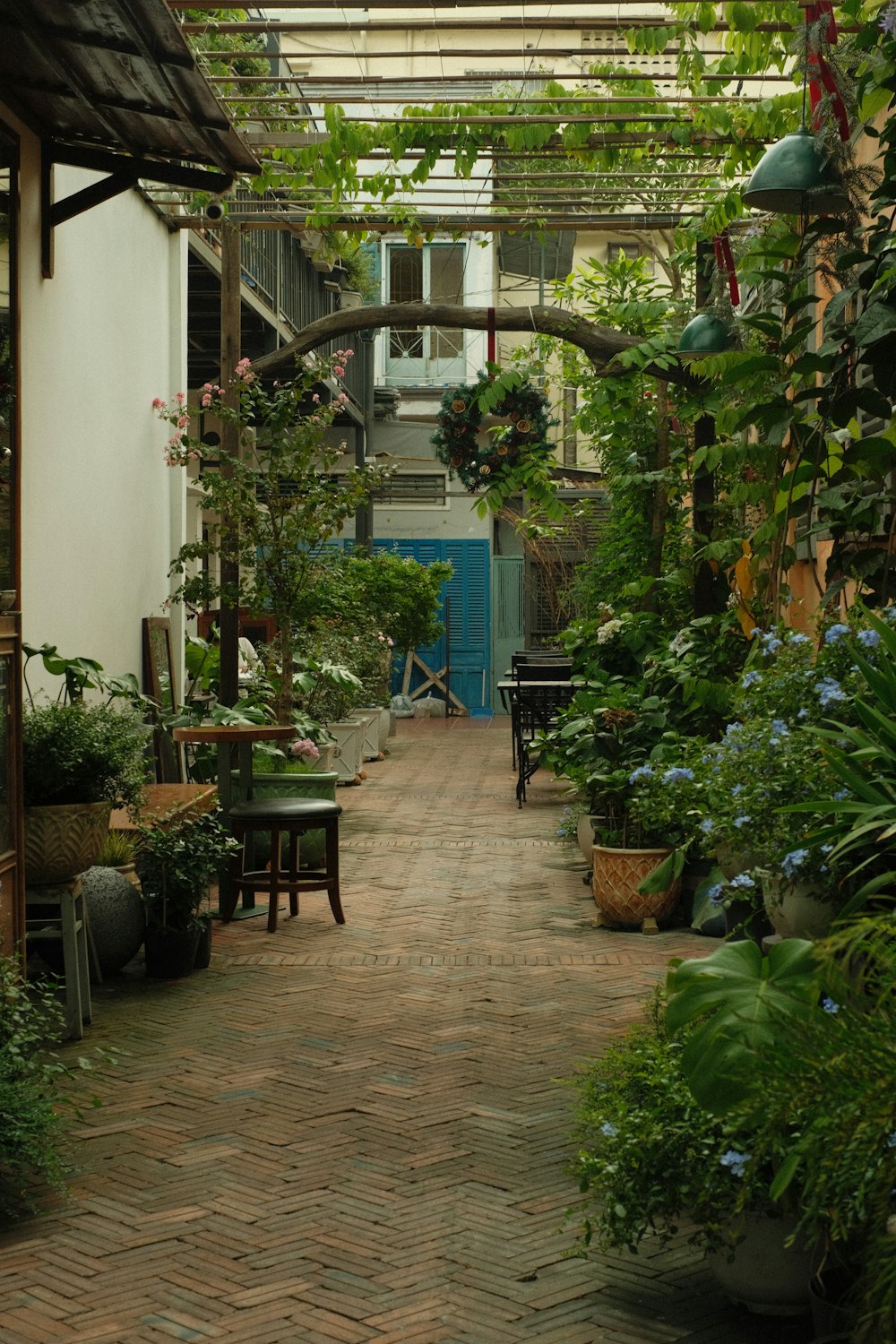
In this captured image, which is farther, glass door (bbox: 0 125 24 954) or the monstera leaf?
glass door (bbox: 0 125 24 954)

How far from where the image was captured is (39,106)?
6.06m

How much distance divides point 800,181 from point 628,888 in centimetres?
368

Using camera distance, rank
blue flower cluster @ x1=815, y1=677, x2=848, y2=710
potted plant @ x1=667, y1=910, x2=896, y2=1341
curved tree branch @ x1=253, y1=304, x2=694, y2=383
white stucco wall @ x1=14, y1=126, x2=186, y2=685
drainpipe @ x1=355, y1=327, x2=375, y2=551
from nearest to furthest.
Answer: potted plant @ x1=667, y1=910, x2=896, y2=1341, blue flower cluster @ x1=815, y1=677, x2=848, y2=710, white stucco wall @ x1=14, y1=126, x2=186, y2=685, curved tree branch @ x1=253, y1=304, x2=694, y2=383, drainpipe @ x1=355, y1=327, x2=375, y2=551

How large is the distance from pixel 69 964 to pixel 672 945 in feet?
10.1

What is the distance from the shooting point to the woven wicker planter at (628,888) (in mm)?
7645

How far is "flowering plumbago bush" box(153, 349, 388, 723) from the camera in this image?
9727 millimetres

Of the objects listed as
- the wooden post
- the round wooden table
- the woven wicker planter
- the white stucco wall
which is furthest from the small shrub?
the wooden post

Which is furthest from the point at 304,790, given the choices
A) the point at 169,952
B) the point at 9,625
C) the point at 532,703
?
the point at 9,625

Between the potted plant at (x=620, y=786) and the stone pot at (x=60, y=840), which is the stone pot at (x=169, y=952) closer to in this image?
the stone pot at (x=60, y=840)

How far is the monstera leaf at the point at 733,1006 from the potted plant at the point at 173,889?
335 cm

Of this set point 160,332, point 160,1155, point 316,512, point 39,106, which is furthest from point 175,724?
point 160,1155

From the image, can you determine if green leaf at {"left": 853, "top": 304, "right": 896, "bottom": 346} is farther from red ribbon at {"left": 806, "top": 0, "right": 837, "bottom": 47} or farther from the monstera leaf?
the monstera leaf

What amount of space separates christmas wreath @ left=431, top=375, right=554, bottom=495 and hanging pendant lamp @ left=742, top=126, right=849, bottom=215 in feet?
17.4

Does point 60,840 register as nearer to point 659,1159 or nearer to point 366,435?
point 659,1159
